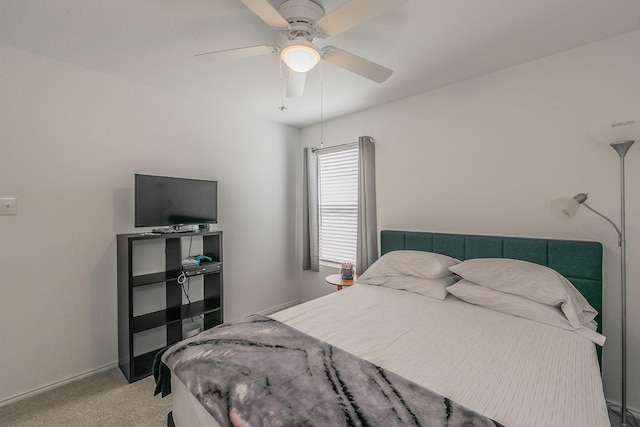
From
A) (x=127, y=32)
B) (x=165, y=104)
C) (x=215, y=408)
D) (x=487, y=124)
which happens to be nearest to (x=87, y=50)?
(x=127, y=32)

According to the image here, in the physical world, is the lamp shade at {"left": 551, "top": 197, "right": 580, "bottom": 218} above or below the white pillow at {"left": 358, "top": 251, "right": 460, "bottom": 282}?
above

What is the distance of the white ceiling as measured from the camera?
1640 millimetres

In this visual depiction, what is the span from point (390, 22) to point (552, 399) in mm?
2031

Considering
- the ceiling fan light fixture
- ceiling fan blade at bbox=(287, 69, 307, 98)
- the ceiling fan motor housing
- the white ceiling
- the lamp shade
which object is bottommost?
the lamp shade

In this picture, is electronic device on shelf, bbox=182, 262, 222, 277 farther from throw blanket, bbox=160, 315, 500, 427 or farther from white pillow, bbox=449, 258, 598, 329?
white pillow, bbox=449, 258, 598, 329

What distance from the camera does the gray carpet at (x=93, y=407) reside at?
1856 mm

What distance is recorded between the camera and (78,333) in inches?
91.5

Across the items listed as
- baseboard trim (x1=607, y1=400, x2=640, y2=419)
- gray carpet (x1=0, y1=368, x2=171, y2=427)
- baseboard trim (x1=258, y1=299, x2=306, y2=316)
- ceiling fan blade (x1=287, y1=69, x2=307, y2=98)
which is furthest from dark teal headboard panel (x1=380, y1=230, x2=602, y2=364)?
gray carpet (x1=0, y1=368, x2=171, y2=427)

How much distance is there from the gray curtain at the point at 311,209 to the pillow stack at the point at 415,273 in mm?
1230

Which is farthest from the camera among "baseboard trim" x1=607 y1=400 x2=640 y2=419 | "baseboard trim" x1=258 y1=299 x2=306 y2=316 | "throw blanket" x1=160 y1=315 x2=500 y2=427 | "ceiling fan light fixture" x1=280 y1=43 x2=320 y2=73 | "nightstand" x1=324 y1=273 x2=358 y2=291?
"baseboard trim" x1=258 y1=299 x2=306 y2=316

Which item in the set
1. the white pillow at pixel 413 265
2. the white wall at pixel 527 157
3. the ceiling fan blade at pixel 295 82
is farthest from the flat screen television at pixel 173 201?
the white wall at pixel 527 157

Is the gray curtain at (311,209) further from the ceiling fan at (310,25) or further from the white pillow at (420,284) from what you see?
the ceiling fan at (310,25)

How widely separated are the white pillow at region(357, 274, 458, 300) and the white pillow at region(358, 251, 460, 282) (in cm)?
3

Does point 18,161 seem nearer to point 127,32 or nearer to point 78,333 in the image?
point 127,32
